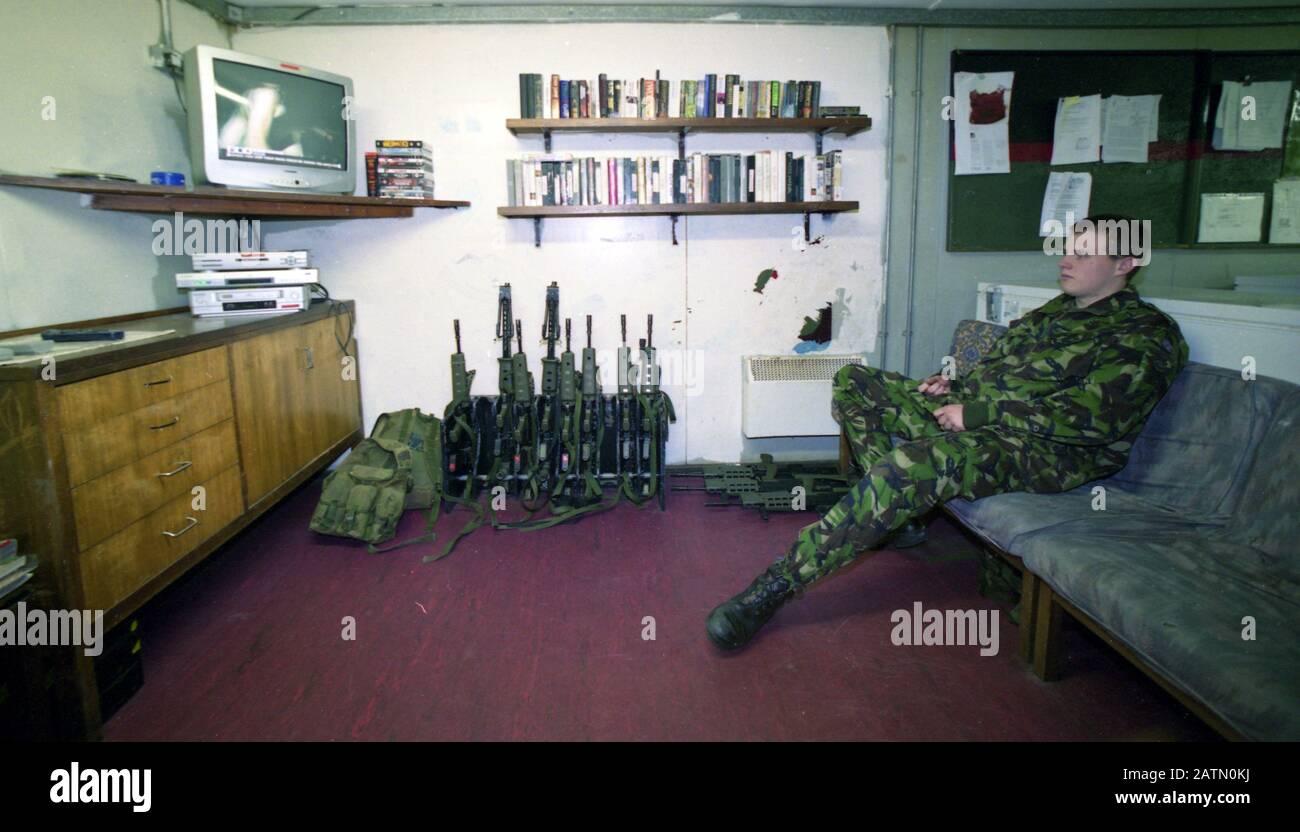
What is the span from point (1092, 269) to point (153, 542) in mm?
2800

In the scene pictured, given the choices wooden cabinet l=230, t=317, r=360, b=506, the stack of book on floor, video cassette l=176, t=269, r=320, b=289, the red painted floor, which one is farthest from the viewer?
video cassette l=176, t=269, r=320, b=289

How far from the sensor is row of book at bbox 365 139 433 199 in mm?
3230

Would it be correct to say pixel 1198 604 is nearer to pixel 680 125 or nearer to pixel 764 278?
pixel 764 278

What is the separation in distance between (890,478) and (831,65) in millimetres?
2334

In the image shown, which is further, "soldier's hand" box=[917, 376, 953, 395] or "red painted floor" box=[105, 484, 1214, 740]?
"soldier's hand" box=[917, 376, 953, 395]

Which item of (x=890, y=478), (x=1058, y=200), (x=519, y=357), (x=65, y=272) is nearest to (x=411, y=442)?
(x=519, y=357)

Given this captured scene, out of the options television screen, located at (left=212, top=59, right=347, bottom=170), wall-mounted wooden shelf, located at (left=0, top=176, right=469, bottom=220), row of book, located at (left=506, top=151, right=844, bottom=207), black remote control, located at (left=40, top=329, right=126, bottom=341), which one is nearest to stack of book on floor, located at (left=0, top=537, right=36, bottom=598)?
black remote control, located at (left=40, top=329, right=126, bottom=341)

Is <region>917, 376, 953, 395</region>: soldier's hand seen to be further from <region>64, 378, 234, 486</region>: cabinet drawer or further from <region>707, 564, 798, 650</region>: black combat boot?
<region>64, 378, 234, 486</region>: cabinet drawer

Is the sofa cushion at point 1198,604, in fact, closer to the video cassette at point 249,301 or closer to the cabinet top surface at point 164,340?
the cabinet top surface at point 164,340

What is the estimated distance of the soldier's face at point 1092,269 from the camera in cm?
213

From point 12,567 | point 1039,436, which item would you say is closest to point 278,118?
point 12,567

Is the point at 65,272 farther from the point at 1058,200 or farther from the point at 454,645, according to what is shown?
the point at 1058,200

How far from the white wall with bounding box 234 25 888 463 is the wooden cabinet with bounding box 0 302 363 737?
706 millimetres
